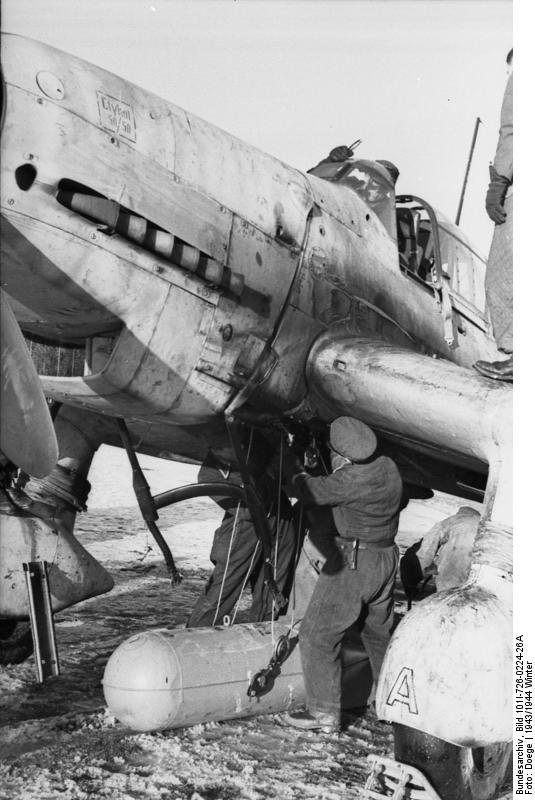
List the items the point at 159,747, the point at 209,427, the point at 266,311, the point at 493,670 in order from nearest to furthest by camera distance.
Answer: the point at 493,670
the point at 159,747
the point at 266,311
the point at 209,427

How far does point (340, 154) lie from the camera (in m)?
6.40

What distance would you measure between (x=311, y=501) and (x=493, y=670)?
1.74 m

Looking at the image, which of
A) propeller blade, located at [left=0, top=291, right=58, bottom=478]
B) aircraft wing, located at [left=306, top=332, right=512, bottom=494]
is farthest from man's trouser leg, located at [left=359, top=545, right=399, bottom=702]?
propeller blade, located at [left=0, top=291, right=58, bottom=478]

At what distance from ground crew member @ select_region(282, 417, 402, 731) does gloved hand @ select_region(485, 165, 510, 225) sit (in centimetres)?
133

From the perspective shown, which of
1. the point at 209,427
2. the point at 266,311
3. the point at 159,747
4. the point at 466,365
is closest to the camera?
the point at 159,747

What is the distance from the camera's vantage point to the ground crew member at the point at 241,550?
20.2 ft

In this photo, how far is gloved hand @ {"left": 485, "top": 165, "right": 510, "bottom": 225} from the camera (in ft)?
16.1

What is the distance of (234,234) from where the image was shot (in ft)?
16.0

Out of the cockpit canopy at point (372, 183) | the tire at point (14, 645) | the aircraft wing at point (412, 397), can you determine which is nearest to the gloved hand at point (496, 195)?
the aircraft wing at point (412, 397)

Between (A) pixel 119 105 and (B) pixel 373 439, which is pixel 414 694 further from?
(A) pixel 119 105

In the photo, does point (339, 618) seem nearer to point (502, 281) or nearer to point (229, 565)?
point (229, 565)

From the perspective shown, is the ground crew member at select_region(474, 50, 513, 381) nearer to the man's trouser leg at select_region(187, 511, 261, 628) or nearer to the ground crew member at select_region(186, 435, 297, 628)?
the ground crew member at select_region(186, 435, 297, 628)

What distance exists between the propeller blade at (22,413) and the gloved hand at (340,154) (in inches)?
126

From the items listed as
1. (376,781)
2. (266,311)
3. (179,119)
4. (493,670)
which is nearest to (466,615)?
(493,670)
